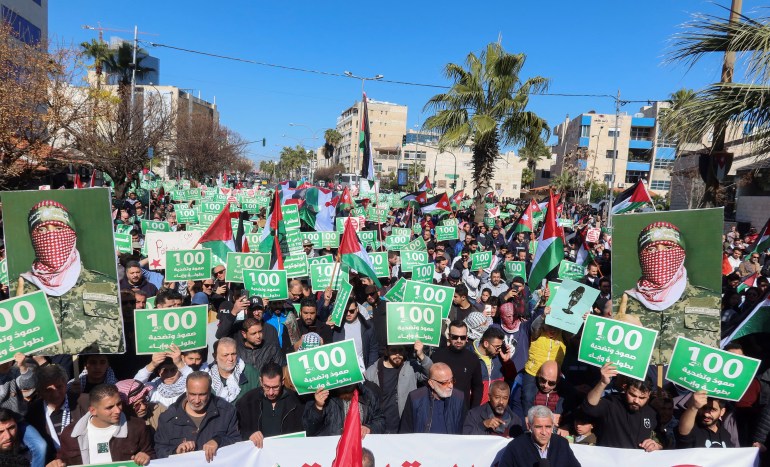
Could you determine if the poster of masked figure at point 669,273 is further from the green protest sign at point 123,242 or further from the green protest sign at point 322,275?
the green protest sign at point 123,242

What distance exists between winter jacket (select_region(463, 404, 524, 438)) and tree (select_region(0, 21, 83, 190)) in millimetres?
13926

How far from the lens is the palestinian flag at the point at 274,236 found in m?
9.10

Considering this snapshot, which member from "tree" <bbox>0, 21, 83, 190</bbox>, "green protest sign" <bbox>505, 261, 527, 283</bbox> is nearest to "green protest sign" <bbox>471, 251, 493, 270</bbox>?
"green protest sign" <bbox>505, 261, 527, 283</bbox>

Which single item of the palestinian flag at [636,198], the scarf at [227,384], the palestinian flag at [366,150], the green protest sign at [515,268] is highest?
the palestinian flag at [366,150]

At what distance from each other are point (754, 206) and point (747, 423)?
94.4 ft

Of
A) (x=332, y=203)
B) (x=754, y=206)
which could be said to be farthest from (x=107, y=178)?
(x=754, y=206)

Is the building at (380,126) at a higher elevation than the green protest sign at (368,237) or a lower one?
higher

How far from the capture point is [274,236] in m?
9.75

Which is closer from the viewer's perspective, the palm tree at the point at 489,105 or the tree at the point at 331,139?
the palm tree at the point at 489,105

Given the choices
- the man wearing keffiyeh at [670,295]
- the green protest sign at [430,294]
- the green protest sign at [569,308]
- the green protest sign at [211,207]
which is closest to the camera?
the man wearing keffiyeh at [670,295]

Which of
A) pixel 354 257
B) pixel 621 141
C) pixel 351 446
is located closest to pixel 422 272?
pixel 354 257

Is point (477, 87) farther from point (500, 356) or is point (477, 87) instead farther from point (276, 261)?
point (500, 356)

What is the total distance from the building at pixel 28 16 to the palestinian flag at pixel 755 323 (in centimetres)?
2859

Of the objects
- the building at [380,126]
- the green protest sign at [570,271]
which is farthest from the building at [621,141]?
the green protest sign at [570,271]
